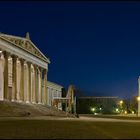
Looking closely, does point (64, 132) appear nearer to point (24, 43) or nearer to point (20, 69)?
point (20, 69)

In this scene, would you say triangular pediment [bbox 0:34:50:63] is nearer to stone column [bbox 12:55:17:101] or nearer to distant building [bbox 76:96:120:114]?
stone column [bbox 12:55:17:101]

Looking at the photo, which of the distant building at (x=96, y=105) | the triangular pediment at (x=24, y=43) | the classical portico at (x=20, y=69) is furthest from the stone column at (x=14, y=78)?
the distant building at (x=96, y=105)

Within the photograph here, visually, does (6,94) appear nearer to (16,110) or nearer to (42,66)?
(16,110)

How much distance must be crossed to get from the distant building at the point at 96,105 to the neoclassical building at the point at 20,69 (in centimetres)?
3210

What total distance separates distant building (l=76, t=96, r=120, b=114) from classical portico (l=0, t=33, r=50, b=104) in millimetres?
33489

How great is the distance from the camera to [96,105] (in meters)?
127

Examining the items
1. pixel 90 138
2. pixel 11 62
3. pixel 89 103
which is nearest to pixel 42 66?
pixel 11 62

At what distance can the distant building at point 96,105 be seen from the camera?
119594 millimetres

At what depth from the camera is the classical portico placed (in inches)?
2483

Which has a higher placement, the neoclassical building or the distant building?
the neoclassical building

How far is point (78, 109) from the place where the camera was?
120625 mm

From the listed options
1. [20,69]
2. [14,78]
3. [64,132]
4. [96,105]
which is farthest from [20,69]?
[96,105]

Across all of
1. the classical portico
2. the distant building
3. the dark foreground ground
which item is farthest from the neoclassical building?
the dark foreground ground

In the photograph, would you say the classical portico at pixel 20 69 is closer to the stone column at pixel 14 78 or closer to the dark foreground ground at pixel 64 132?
the stone column at pixel 14 78
